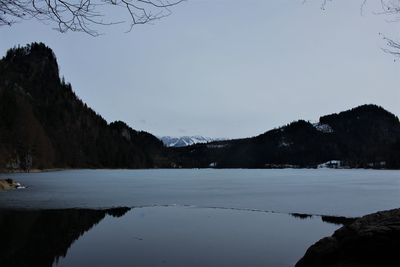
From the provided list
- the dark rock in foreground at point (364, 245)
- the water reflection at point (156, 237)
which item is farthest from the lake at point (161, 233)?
the dark rock in foreground at point (364, 245)

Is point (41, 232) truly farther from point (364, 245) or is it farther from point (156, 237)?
point (364, 245)

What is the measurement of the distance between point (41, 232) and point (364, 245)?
576 inches

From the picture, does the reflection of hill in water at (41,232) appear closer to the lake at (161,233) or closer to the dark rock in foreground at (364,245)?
the lake at (161,233)

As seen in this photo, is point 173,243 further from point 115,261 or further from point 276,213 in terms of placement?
point 276,213

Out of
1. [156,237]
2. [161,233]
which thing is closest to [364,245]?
[156,237]

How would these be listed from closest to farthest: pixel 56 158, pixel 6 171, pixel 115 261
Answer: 1. pixel 115 261
2. pixel 6 171
3. pixel 56 158

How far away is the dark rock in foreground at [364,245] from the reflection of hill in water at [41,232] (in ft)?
27.5

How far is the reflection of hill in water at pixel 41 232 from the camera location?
633 inches

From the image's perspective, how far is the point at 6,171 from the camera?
120812mm

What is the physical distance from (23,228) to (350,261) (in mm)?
15680

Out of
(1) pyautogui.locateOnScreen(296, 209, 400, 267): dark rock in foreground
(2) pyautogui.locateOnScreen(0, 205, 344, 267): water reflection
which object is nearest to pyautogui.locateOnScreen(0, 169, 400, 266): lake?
(2) pyautogui.locateOnScreen(0, 205, 344, 267): water reflection

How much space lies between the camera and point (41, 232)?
21.3m

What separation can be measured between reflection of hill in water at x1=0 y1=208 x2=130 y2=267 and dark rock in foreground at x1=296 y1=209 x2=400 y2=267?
27.5 feet

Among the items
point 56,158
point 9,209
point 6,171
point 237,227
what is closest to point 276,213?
point 237,227
